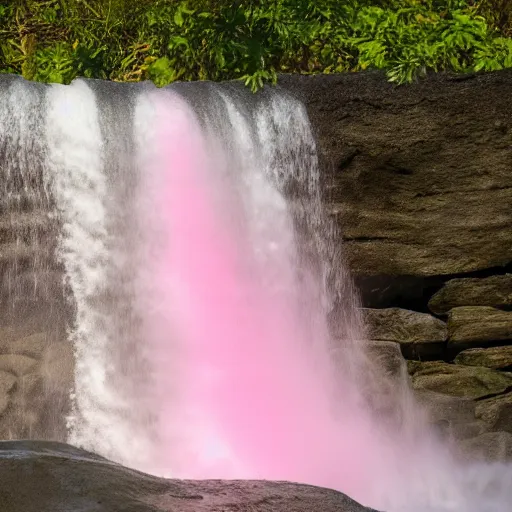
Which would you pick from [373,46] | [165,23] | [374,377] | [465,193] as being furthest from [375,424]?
[165,23]

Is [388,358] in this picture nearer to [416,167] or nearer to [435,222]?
[435,222]

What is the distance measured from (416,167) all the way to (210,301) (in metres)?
1.95

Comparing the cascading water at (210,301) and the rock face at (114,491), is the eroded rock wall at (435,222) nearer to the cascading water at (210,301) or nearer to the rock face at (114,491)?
the cascading water at (210,301)

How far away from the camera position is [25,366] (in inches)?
259

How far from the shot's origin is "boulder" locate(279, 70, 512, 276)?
23.0 feet

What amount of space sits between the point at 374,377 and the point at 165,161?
7.50 ft

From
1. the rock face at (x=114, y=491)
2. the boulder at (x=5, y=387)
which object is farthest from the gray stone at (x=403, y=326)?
the rock face at (x=114, y=491)

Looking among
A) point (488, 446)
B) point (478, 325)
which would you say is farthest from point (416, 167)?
point (488, 446)

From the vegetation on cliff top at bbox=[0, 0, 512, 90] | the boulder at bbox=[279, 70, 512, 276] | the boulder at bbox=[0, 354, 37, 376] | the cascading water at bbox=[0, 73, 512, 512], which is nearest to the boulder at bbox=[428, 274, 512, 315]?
the boulder at bbox=[279, 70, 512, 276]

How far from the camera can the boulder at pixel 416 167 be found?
23.0 ft

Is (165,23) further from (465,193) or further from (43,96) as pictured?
(465,193)

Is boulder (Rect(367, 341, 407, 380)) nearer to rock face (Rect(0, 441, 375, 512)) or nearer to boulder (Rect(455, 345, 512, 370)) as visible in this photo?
boulder (Rect(455, 345, 512, 370))

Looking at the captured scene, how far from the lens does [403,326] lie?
7227 mm

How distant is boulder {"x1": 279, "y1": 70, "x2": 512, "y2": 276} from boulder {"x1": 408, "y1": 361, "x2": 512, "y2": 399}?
746 mm
